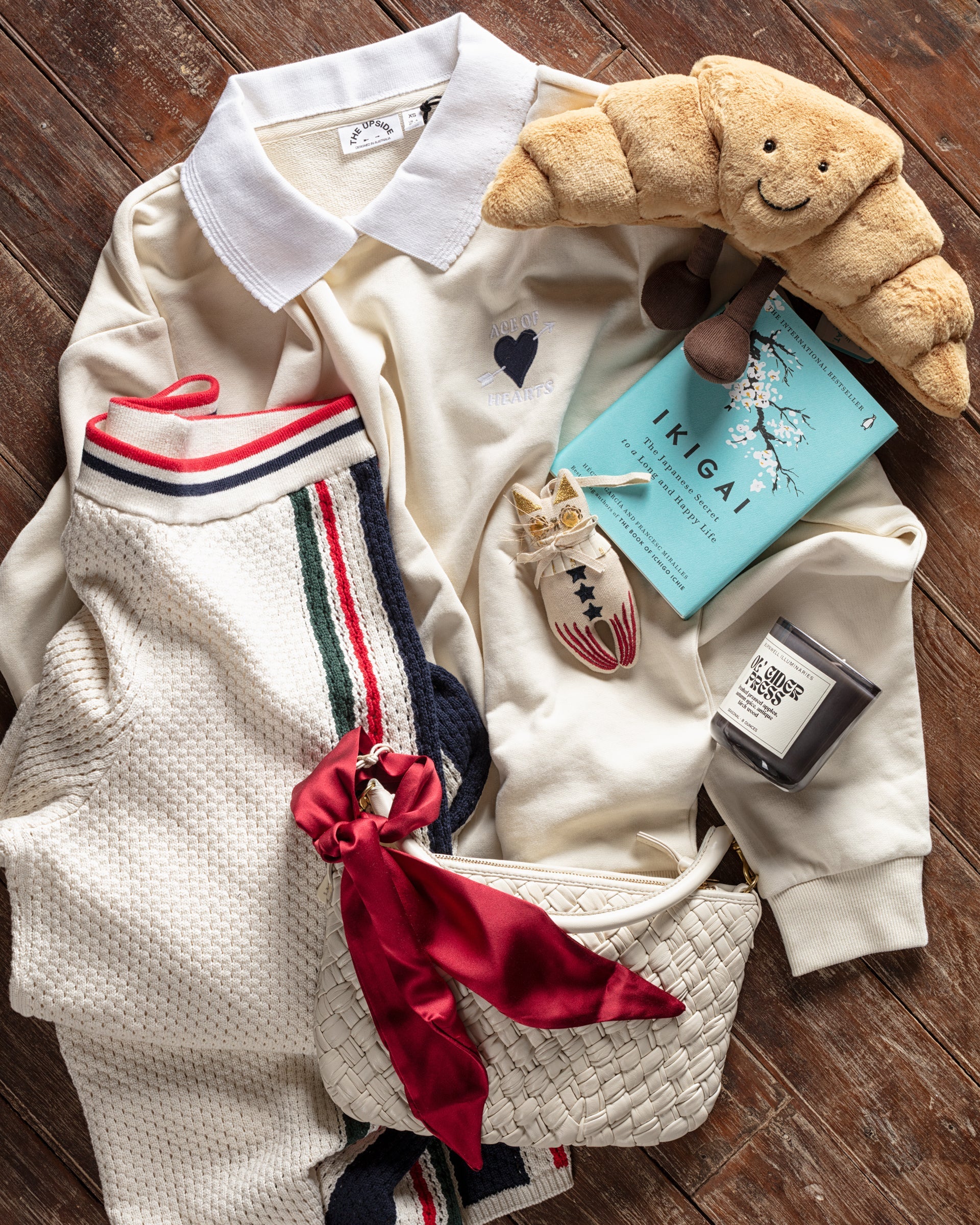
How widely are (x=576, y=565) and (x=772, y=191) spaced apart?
0.39 metres

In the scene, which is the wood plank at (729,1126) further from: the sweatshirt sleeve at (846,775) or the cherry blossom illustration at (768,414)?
the cherry blossom illustration at (768,414)

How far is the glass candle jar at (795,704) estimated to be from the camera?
86 cm

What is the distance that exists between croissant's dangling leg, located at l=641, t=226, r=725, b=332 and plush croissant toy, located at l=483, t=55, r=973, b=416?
7cm

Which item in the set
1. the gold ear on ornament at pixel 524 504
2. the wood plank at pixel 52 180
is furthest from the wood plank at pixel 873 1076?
the wood plank at pixel 52 180

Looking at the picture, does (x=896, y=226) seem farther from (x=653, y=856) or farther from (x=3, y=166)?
(x=3, y=166)

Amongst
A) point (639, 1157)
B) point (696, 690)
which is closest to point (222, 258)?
point (696, 690)

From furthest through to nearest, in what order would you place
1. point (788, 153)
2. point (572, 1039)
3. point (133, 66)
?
point (133, 66), point (572, 1039), point (788, 153)

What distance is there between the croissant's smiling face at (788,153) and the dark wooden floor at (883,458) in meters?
0.24

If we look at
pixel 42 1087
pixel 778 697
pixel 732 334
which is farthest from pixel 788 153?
pixel 42 1087

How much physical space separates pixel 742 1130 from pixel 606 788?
0.47 meters

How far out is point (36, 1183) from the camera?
102 centimetres

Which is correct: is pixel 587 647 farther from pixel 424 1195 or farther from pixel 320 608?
pixel 424 1195

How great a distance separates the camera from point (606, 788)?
0.94 meters

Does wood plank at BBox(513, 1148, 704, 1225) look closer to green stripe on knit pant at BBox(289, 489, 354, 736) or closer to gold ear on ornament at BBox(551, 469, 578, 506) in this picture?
green stripe on knit pant at BBox(289, 489, 354, 736)
